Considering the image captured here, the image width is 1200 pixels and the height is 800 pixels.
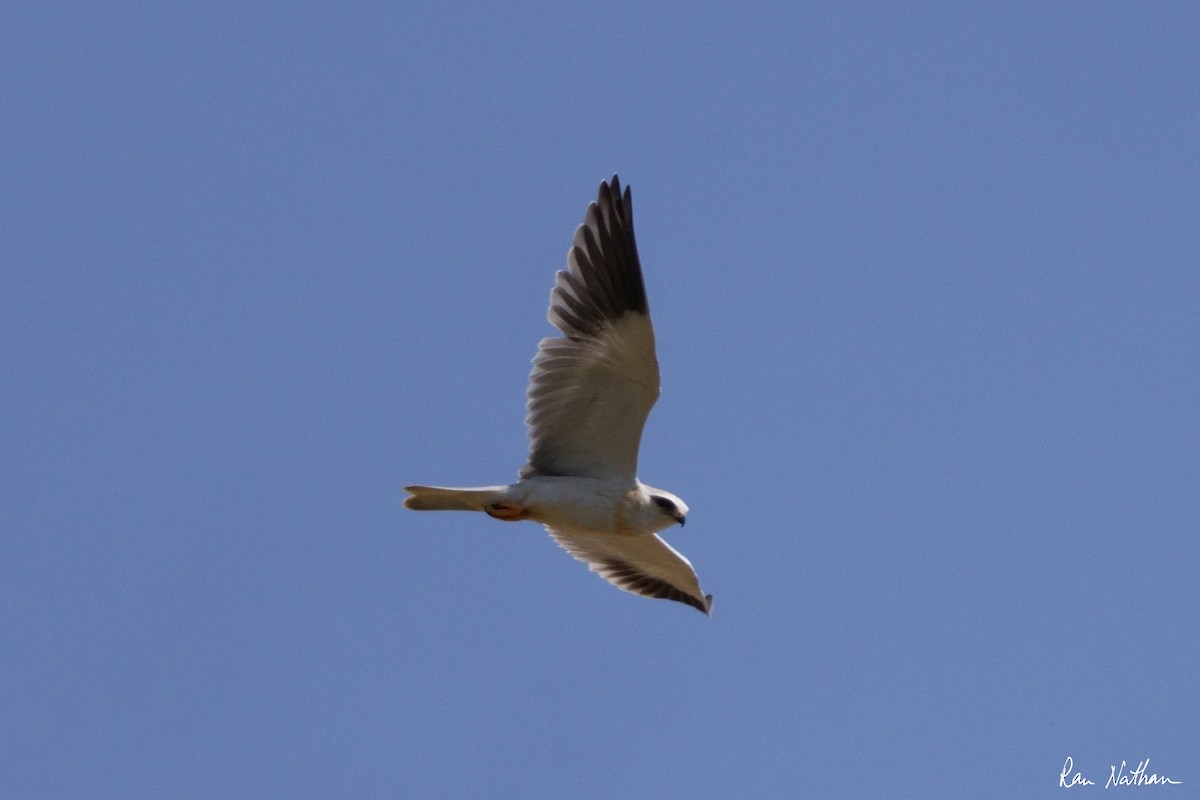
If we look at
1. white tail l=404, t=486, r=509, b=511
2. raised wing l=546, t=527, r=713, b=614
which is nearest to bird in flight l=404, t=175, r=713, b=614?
white tail l=404, t=486, r=509, b=511

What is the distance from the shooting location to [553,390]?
422 inches

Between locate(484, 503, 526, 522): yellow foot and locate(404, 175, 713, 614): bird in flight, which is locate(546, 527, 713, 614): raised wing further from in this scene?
locate(484, 503, 526, 522): yellow foot

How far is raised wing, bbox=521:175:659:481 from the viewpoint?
1050 cm

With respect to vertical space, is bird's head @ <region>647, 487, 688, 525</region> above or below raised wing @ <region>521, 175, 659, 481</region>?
below

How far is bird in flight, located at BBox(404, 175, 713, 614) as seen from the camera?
1051 cm

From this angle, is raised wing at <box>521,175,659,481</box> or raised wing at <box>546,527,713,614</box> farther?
raised wing at <box>546,527,713,614</box>

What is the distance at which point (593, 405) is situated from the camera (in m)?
10.7

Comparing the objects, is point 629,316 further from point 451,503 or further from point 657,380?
point 451,503

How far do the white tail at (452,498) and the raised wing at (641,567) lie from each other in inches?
55.0

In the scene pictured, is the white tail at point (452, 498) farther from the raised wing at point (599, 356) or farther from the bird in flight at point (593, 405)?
the raised wing at point (599, 356)

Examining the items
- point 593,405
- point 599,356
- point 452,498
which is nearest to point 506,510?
point 452,498

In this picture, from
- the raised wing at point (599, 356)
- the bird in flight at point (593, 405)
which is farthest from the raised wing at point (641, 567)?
the raised wing at point (599, 356)

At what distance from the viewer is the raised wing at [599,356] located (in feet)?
34.4

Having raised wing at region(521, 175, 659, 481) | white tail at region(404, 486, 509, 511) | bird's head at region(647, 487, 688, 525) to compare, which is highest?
raised wing at region(521, 175, 659, 481)
